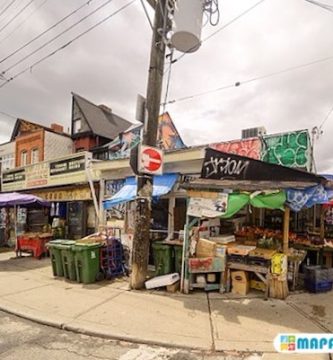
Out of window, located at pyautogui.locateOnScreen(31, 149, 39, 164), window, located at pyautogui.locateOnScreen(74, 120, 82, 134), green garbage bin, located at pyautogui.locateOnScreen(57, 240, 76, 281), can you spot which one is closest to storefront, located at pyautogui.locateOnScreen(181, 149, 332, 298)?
green garbage bin, located at pyautogui.locateOnScreen(57, 240, 76, 281)

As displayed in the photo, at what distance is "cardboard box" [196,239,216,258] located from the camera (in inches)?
300

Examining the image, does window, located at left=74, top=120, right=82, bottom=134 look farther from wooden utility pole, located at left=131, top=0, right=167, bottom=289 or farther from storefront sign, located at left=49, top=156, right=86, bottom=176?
wooden utility pole, located at left=131, top=0, right=167, bottom=289

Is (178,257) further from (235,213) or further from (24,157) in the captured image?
(24,157)

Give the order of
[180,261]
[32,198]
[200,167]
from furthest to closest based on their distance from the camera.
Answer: [32,198] < [200,167] < [180,261]

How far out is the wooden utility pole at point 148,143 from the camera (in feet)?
25.5

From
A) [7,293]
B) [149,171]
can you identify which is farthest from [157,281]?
[7,293]

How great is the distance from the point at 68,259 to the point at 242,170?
17.0 ft

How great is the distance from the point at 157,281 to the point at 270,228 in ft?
14.1

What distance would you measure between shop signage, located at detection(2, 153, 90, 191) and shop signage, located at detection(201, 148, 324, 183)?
620 cm

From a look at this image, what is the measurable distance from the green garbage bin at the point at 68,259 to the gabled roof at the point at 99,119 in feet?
47.0

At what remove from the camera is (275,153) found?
9883 millimetres

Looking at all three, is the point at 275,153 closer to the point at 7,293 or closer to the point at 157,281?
the point at 157,281

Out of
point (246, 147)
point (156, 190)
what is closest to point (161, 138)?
point (246, 147)

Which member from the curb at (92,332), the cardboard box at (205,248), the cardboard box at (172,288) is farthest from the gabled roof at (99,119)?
the curb at (92,332)
